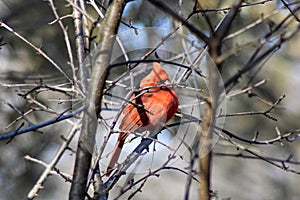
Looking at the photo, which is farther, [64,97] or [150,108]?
[64,97]

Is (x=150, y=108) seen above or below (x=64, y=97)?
below

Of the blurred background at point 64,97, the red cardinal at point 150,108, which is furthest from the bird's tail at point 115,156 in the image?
the blurred background at point 64,97

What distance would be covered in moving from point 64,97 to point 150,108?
1.29 m

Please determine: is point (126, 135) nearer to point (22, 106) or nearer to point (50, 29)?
point (22, 106)

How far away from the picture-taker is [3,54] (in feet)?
14.3

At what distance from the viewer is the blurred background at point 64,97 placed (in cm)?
376

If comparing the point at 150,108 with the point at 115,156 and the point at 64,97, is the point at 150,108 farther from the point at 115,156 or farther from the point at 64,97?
the point at 64,97

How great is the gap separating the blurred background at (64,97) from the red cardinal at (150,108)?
2.74 feet

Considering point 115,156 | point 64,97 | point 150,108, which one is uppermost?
point 64,97

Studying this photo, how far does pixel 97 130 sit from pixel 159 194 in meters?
4.21

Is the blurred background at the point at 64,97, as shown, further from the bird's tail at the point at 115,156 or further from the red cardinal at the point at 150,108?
the bird's tail at the point at 115,156

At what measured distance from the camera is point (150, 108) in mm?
1737

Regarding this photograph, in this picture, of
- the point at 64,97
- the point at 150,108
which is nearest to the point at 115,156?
the point at 150,108

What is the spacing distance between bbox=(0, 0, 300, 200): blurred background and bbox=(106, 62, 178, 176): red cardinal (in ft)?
2.74
